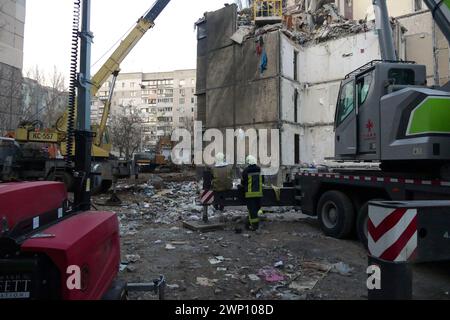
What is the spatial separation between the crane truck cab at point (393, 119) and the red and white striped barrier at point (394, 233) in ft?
8.75

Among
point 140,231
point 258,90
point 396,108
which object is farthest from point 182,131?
point 396,108

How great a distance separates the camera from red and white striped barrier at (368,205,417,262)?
3.12 metres

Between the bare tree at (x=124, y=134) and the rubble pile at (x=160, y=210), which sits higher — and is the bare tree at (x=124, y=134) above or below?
above

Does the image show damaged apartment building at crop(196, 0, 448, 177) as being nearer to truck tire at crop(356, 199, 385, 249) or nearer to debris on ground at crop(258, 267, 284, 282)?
truck tire at crop(356, 199, 385, 249)

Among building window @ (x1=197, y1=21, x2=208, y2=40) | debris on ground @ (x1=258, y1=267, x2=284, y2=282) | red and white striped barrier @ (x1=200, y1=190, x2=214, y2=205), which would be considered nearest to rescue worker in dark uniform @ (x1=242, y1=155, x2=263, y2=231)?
red and white striped barrier @ (x1=200, y1=190, x2=214, y2=205)

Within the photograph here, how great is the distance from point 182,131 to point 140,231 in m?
44.0

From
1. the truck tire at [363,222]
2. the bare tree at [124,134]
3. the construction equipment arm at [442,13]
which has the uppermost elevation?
the bare tree at [124,134]

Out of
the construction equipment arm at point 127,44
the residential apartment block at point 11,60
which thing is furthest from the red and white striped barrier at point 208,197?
the residential apartment block at point 11,60

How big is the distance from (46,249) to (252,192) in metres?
6.72

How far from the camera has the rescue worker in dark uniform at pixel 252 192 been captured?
896 cm

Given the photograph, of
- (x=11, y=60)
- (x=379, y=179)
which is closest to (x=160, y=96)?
(x=11, y=60)

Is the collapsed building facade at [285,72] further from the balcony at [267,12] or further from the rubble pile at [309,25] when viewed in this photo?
the balcony at [267,12]

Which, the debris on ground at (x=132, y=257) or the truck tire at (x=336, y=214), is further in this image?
the truck tire at (x=336, y=214)
